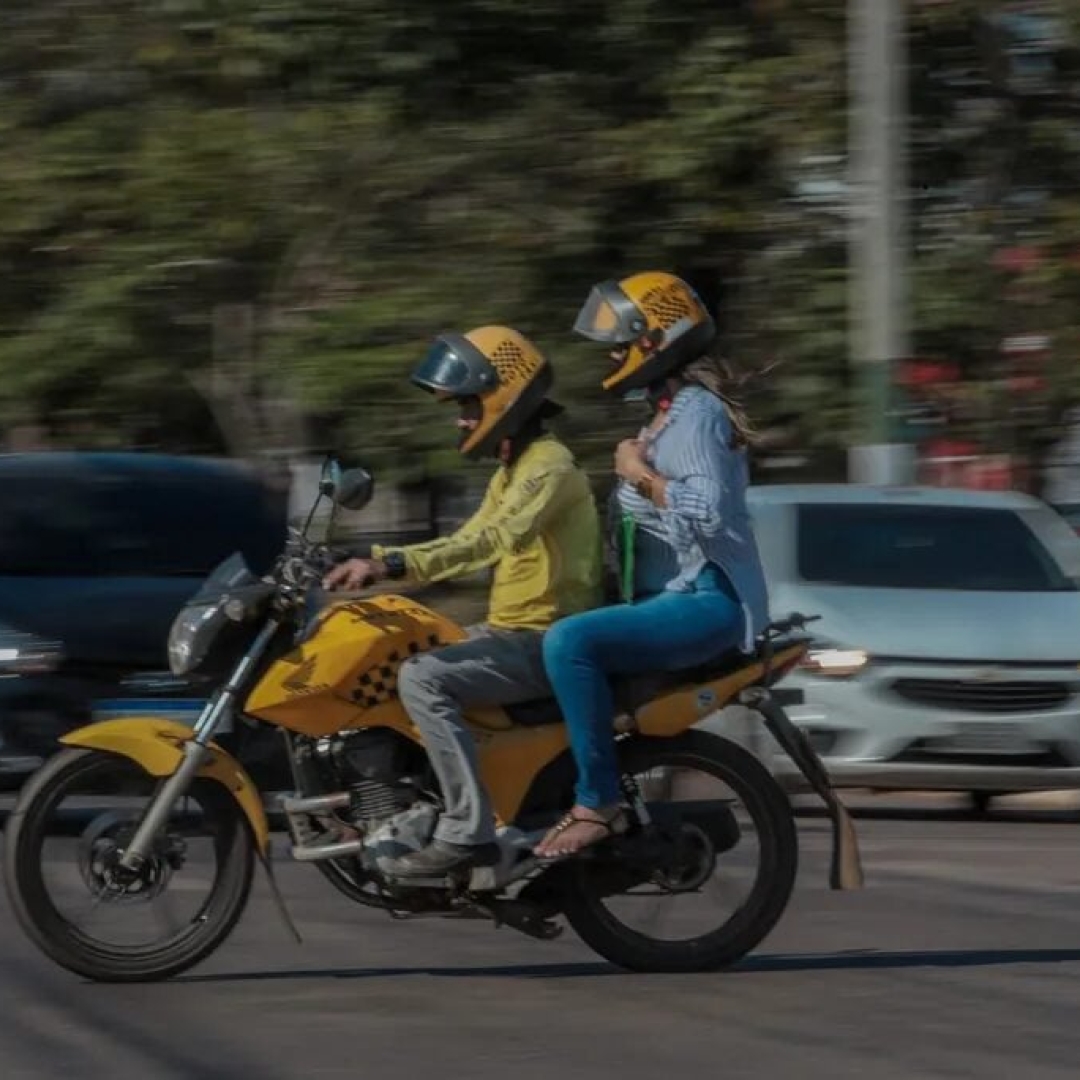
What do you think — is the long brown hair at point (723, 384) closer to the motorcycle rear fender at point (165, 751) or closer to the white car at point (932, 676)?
the motorcycle rear fender at point (165, 751)

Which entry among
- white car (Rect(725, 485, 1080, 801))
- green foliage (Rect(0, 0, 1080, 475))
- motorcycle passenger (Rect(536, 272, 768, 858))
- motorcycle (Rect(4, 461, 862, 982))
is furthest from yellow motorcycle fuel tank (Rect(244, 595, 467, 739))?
green foliage (Rect(0, 0, 1080, 475))

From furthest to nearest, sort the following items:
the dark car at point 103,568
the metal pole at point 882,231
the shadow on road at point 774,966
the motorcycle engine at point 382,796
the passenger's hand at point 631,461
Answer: the metal pole at point 882,231 → the dark car at point 103,568 → the shadow on road at point 774,966 → the passenger's hand at point 631,461 → the motorcycle engine at point 382,796

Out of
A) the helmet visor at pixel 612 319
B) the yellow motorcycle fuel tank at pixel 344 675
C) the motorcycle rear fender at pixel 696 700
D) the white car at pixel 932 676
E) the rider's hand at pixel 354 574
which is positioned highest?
the helmet visor at pixel 612 319

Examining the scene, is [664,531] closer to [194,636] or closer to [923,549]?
[194,636]

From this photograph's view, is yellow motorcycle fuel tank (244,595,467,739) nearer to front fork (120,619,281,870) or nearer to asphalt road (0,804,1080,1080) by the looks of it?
front fork (120,619,281,870)

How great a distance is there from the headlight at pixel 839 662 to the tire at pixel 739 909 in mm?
4899

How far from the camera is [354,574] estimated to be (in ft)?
24.0

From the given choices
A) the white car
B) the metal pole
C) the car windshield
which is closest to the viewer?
the white car

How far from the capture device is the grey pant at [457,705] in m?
7.50

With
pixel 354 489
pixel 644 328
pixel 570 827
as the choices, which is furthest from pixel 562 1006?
pixel 644 328

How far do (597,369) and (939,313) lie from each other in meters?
2.21

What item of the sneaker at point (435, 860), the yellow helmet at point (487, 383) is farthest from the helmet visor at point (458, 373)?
the sneaker at point (435, 860)

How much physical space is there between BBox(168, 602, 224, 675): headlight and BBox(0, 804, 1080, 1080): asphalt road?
89cm

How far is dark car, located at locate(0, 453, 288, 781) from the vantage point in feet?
37.8
